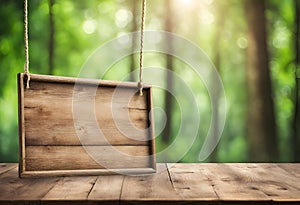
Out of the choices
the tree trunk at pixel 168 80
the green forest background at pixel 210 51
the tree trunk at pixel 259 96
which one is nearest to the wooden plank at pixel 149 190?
the tree trunk at pixel 259 96

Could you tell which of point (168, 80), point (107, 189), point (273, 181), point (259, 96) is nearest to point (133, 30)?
point (168, 80)

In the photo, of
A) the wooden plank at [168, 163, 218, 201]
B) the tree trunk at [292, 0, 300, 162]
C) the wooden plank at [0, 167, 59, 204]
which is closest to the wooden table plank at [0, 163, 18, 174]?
the wooden plank at [0, 167, 59, 204]

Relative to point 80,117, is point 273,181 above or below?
below

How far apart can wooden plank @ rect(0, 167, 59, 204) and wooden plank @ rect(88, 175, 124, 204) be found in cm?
17

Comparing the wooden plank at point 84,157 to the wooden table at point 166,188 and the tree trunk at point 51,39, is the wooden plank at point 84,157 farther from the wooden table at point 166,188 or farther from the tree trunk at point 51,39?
the tree trunk at point 51,39

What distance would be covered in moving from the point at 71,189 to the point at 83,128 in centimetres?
43

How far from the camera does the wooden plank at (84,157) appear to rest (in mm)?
1661

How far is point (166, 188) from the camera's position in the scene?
1.44m

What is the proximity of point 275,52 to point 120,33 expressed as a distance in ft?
5.24

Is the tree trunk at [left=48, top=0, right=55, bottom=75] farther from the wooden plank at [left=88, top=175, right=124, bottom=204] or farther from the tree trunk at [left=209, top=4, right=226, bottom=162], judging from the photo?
the wooden plank at [left=88, top=175, right=124, bottom=204]

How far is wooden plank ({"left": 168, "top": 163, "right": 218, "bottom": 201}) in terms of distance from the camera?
1.29 metres

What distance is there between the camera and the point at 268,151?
146 inches

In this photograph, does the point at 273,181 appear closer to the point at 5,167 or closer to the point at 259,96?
the point at 5,167

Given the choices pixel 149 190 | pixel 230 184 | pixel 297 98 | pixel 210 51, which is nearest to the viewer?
pixel 149 190
